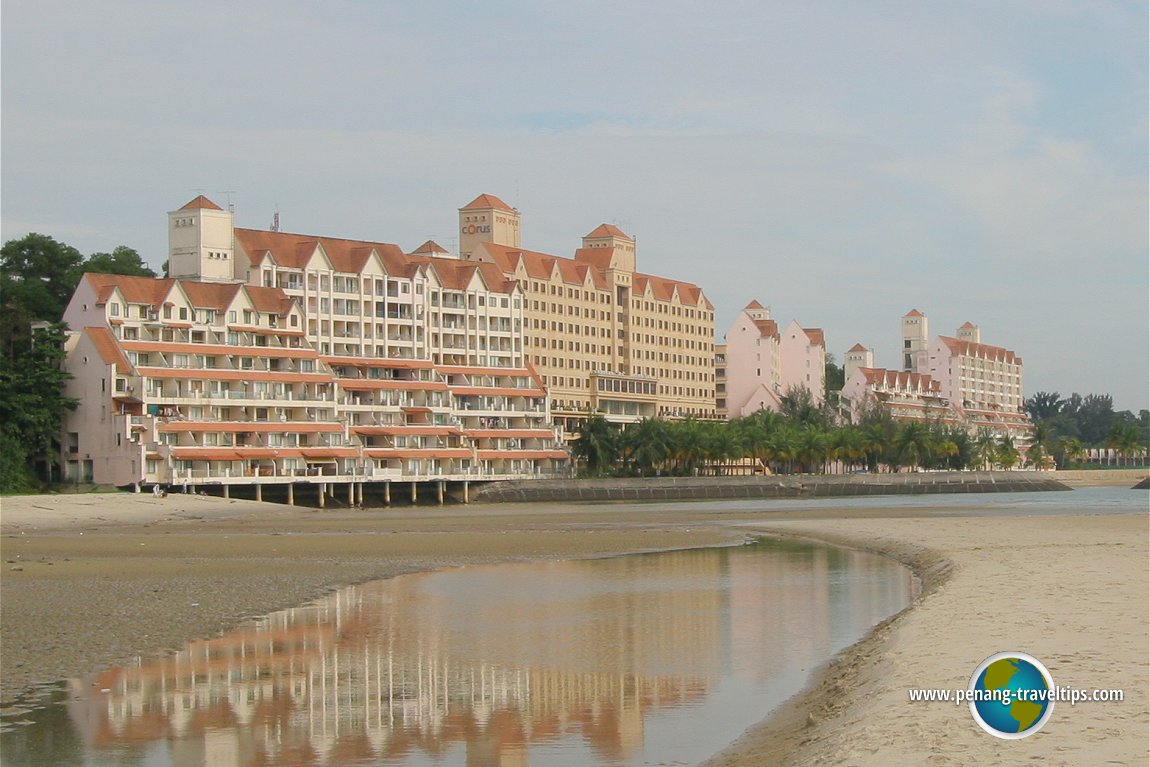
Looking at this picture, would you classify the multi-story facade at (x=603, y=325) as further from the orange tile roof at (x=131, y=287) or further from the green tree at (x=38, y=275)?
the orange tile roof at (x=131, y=287)

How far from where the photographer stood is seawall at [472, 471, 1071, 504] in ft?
409

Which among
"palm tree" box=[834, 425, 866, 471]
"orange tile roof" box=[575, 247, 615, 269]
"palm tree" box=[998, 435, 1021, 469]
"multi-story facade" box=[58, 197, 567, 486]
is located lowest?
"palm tree" box=[998, 435, 1021, 469]

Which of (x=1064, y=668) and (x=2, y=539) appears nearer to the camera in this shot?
(x=1064, y=668)

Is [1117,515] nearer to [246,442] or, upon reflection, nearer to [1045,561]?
[1045,561]

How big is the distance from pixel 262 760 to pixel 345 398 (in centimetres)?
10523

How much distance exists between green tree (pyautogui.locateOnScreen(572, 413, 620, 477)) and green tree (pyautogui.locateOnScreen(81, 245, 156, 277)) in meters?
44.8

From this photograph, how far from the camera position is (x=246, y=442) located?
10938 cm

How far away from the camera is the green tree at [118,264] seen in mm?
131250

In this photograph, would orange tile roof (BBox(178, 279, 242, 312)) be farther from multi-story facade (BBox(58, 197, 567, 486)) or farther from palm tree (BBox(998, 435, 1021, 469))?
palm tree (BBox(998, 435, 1021, 469))

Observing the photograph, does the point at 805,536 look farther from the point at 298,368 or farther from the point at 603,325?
the point at 603,325

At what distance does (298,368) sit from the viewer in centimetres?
11756

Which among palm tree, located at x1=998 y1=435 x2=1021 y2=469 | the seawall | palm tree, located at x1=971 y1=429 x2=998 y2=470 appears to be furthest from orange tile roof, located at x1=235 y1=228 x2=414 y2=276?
palm tree, located at x1=998 y1=435 x2=1021 y2=469

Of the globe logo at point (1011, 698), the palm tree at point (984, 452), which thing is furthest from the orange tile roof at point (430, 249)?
the globe logo at point (1011, 698)

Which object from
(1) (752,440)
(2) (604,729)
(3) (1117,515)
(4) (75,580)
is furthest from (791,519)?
(1) (752,440)
